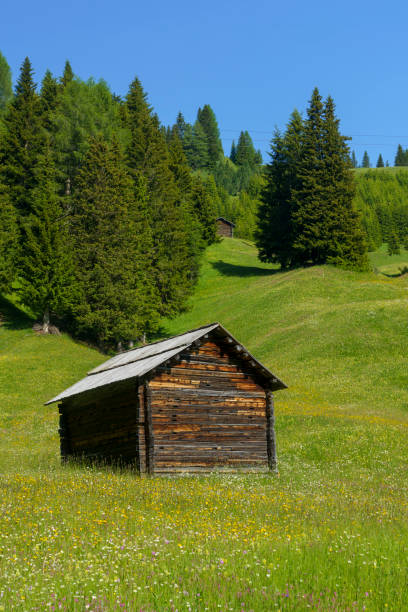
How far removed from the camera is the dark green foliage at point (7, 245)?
178ft

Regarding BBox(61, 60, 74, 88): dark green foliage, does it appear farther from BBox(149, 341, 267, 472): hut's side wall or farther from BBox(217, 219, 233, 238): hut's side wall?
BBox(149, 341, 267, 472): hut's side wall

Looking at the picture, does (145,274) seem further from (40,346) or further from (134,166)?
(134,166)

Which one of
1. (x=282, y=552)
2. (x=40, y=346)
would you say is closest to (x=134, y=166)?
(x=40, y=346)

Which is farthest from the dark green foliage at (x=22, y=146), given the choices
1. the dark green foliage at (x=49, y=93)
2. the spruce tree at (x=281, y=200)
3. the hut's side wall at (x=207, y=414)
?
the hut's side wall at (x=207, y=414)

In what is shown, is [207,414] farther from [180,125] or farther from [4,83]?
[180,125]

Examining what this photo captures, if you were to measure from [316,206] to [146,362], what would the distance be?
170ft

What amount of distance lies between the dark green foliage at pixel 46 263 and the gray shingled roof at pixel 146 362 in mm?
26087

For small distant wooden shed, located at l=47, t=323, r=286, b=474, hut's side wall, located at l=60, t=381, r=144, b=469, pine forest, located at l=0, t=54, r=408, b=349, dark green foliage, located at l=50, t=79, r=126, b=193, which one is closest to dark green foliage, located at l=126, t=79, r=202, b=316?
pine forest, located at l=0, t=54, r=408, b=349

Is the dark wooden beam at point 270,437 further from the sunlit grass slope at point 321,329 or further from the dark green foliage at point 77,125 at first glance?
the dark green foliage at point 77,125

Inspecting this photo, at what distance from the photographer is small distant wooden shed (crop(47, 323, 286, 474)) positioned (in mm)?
22016

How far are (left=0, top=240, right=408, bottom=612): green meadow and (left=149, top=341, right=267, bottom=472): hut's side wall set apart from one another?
111cm

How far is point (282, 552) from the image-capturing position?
9625 mm

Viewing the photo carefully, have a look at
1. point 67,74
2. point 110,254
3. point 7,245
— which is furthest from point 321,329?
point 67,74

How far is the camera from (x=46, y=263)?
2124 inches
